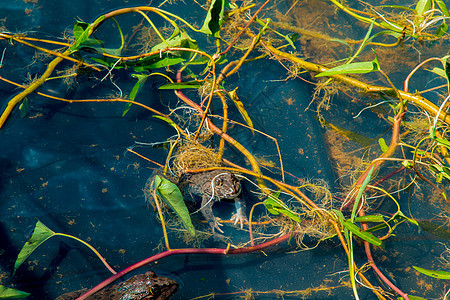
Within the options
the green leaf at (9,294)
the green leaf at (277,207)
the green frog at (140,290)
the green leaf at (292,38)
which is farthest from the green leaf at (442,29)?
the green leaf at (9,294)

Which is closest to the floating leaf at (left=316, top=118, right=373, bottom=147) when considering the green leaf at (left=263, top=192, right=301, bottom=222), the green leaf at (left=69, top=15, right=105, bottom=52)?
the green leaf at (left=263, top=192, right=301, bottom=222)

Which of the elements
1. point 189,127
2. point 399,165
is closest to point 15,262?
point 189,127

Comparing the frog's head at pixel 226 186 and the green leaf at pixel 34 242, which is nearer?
the green leaf at pixel 34 242

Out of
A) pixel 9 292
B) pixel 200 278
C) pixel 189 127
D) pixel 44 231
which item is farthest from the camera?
pixel 189 127

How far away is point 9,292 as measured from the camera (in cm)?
205

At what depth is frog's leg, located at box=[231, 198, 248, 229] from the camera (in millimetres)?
2637

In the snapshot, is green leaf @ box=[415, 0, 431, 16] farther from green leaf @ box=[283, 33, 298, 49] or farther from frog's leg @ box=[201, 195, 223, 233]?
frog's leg @ box=[201, 195, 223, 233]

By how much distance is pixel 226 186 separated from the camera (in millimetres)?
2609

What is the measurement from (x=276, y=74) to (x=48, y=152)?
2.24 metres

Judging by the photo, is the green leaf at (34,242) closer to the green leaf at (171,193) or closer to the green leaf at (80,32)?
the green leaf at (171,193)

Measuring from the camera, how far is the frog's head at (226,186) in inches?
102

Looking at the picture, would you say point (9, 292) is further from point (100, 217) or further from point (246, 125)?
point (246, 125)

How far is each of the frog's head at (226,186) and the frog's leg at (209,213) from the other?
0.12m

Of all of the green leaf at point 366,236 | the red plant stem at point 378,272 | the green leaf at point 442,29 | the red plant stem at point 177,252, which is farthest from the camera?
the green leaf at point 442,29
